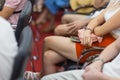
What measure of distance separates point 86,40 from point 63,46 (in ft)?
0.59

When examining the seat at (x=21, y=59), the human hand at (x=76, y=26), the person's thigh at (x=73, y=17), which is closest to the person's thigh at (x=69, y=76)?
the seat at (x=21, y=59)

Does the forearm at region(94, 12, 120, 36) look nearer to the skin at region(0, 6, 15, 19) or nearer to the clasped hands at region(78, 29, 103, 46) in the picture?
the clasped hands at region(78, 29, 103, 46)

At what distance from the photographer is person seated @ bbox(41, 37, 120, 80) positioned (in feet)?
5.68

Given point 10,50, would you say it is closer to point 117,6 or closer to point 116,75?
point 116,75

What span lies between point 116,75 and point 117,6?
667 mm

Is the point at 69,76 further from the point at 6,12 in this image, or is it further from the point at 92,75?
the point at 6,12

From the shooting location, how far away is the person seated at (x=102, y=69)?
1732 millimetres

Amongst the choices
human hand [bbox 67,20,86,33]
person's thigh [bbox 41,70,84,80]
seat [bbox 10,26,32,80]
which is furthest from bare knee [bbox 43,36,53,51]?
seat [bbox 10,26,32,80]

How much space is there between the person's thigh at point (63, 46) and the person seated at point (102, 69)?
28 cm

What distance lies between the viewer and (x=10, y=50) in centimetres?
127

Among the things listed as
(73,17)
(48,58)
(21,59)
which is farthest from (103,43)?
(21,59)

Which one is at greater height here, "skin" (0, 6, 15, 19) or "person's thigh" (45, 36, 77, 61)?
"skin" (0, 6, 15, 19)

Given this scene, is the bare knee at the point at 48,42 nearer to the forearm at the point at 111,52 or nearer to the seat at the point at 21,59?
the forearm at the point at 111,52

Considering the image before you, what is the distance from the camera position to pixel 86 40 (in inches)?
85.4
